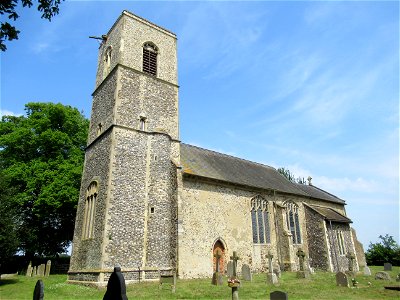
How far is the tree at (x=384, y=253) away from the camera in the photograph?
29.3 metres

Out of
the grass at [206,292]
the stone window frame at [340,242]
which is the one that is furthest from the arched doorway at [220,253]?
the stone window frame at [340,242]

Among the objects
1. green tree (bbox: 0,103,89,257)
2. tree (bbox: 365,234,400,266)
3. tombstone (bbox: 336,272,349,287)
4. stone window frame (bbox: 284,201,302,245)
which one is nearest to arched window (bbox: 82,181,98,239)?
green tree (bbox: 0,103,89,257)

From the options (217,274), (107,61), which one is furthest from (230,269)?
(107,61)

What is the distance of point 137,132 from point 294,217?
14.9 m

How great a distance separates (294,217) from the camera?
81.5 feet

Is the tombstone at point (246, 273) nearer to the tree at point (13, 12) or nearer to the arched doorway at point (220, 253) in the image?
the arched doorway at point (220, 253)

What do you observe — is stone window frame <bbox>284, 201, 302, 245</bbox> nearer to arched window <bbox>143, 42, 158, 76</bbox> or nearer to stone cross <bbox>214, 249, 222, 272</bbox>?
stone cross <bbox>214, 249, 222, 272</bbox>

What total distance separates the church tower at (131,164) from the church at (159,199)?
6 centimetres

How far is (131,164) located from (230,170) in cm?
899

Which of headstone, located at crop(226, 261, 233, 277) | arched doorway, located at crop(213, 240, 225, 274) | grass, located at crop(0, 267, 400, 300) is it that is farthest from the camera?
arched doorway, located at crop(213, 240, 225, 274)

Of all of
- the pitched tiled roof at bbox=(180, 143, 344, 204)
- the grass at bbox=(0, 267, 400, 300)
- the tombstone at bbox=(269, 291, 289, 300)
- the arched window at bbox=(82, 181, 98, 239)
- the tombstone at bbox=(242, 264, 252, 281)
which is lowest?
the grass at bbox=(0, 267, 400, 300)

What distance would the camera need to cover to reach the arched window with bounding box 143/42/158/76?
20881 millimetres

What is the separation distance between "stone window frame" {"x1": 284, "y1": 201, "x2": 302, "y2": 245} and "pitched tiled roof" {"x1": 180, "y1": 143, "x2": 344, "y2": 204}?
3.75 ft

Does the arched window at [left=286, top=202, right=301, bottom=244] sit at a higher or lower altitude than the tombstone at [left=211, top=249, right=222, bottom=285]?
higher
